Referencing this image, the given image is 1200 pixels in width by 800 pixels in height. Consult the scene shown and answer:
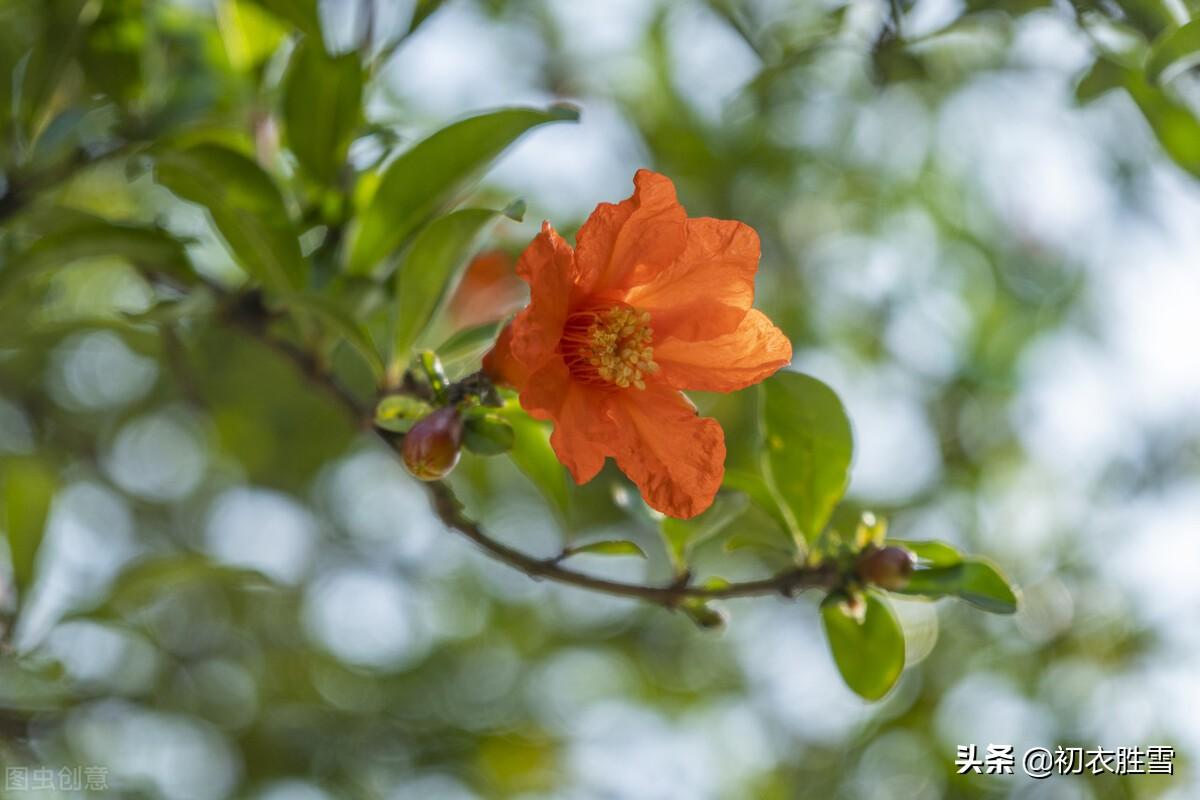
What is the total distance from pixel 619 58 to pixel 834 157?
738mm

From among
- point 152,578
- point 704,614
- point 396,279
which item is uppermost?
point 396,279

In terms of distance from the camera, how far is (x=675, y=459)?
56.9 inches

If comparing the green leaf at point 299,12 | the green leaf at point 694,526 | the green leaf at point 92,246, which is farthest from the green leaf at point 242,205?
the green leaf at point 694,526

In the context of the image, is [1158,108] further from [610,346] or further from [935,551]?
[610,346]

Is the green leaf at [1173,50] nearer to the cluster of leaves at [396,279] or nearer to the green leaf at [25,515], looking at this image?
the cluster of leaves at [396,279]

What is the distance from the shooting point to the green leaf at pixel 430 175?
5.18 feet

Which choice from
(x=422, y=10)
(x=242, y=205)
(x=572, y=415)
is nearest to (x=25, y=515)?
(x=242, y=205)

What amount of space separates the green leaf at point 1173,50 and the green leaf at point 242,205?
1.18 metres

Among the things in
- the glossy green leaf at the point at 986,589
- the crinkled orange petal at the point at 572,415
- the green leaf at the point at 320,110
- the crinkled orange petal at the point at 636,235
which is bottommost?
the glossy green leaf at the point at 986,589

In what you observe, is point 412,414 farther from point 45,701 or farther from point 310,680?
point 310,680

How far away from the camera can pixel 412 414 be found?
1471 millimetres

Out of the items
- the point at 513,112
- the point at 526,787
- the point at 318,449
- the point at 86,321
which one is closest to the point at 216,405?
the point at 318,449

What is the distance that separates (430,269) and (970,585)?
81 centimetres

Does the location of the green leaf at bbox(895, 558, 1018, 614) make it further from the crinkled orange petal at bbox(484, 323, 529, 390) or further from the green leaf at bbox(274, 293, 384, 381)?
the green leaf at bbox(274, 293, 384, 381)
